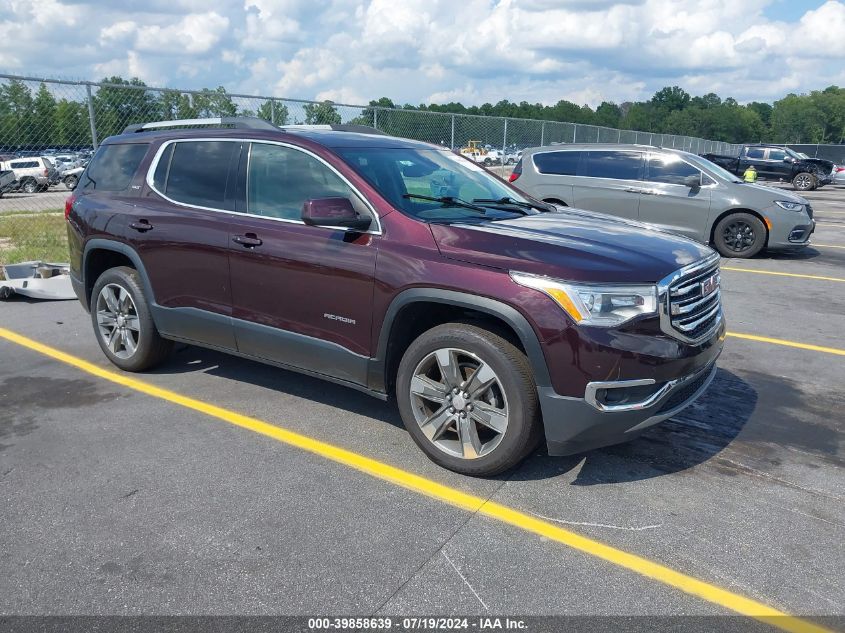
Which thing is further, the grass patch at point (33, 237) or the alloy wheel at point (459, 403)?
the grass patch at point (33, 237)

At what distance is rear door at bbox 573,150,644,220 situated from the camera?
11328mm

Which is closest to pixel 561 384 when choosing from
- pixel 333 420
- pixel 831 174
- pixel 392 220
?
pixel 392 220

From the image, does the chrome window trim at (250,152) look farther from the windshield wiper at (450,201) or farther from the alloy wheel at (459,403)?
the alloy wheel at (459,403)

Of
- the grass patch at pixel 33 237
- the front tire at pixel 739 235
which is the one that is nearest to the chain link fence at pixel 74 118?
the grass patch at pixel 33 237

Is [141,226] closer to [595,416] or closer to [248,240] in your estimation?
[248,240]

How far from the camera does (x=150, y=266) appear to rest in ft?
16.1

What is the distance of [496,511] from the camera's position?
336 cm

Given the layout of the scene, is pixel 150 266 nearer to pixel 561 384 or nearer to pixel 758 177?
pixel 561 384

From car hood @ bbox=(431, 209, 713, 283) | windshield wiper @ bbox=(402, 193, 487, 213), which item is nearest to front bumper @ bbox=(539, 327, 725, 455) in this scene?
car hood @ bbox=(431, 209, 713, 283)

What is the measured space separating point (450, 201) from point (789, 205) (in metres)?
9.08

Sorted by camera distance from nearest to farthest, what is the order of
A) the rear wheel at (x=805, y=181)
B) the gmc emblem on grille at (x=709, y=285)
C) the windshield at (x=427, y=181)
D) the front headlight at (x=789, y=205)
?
the gmc emblem on grille at (x=709, y=285)
the windshield at (x=427, y=181)
the front headlight at (x=789, y=205)
the rear wheel at (x=805, y=181)

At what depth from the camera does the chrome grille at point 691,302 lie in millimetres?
3402

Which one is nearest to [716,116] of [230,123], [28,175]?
[28,175]

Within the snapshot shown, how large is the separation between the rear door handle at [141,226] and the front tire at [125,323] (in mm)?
370
